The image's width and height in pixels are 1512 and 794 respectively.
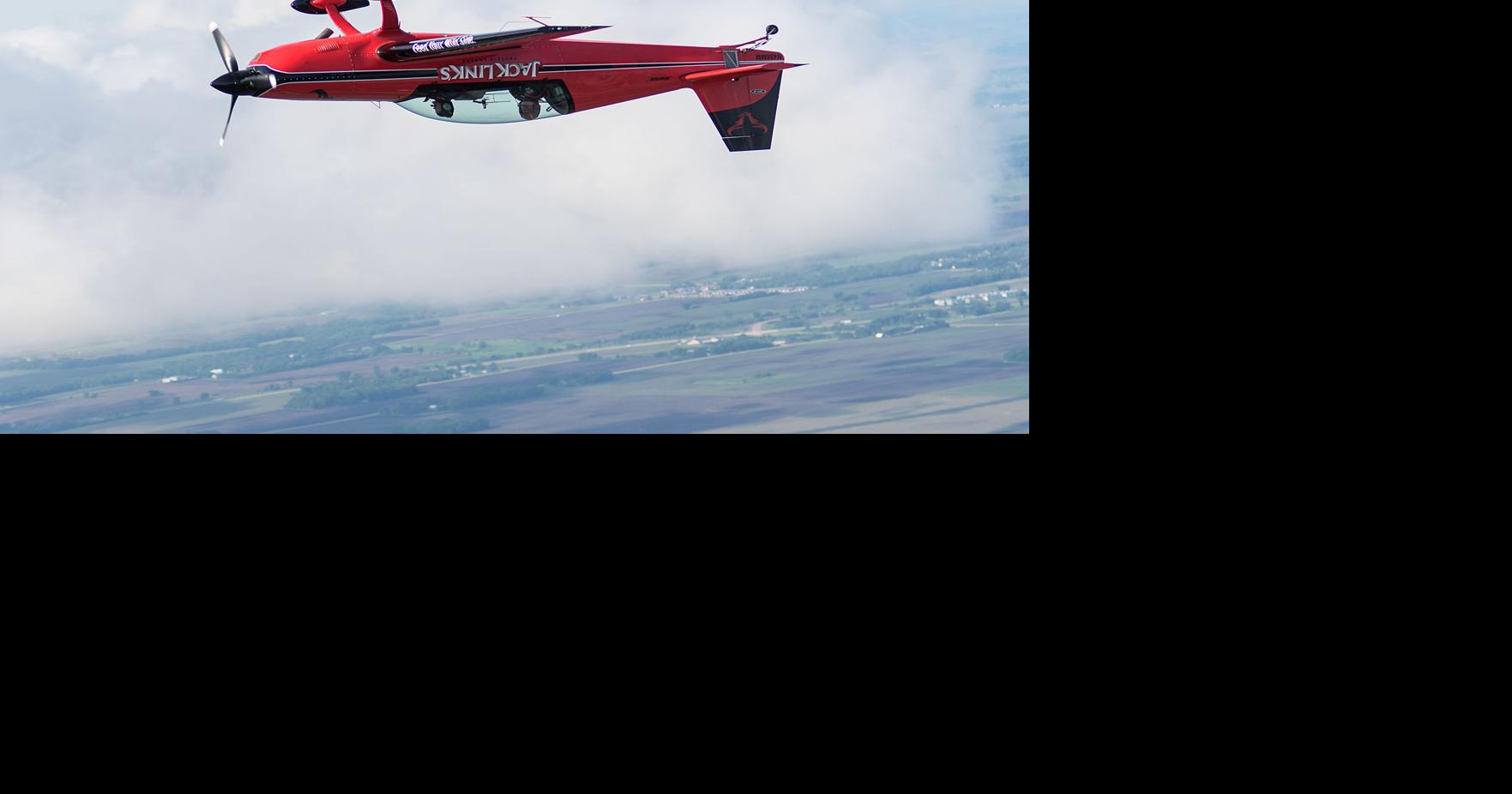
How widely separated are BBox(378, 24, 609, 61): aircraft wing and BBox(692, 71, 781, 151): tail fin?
0.40m

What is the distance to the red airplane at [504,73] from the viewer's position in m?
3.72

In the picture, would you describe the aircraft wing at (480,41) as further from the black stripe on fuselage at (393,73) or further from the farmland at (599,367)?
the farmland at (599,367)

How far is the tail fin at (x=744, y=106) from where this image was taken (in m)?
3.76

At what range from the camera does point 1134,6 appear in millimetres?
3422

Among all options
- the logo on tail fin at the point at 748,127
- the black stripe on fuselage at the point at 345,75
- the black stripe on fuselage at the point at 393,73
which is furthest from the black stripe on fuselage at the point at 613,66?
the black stripe on fuselage at the point at 345,75

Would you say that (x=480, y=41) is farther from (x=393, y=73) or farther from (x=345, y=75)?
(x=345, y=75)

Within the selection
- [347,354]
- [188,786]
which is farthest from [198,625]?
[347,354]

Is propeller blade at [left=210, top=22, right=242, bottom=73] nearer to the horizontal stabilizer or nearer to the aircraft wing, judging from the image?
the aircraft wing

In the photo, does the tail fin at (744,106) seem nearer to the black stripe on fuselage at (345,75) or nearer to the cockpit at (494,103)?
the cockpit at (494,103)

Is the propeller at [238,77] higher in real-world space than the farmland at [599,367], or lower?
higher

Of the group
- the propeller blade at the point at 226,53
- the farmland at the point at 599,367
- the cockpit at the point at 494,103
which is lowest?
the farmland at the point at 599,367

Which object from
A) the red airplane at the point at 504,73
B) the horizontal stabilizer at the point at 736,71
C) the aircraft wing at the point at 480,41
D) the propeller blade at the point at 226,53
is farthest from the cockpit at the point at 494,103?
the propeller blade at the point at 226,53

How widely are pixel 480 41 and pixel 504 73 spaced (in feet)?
0.37

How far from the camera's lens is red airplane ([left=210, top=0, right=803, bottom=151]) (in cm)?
372
